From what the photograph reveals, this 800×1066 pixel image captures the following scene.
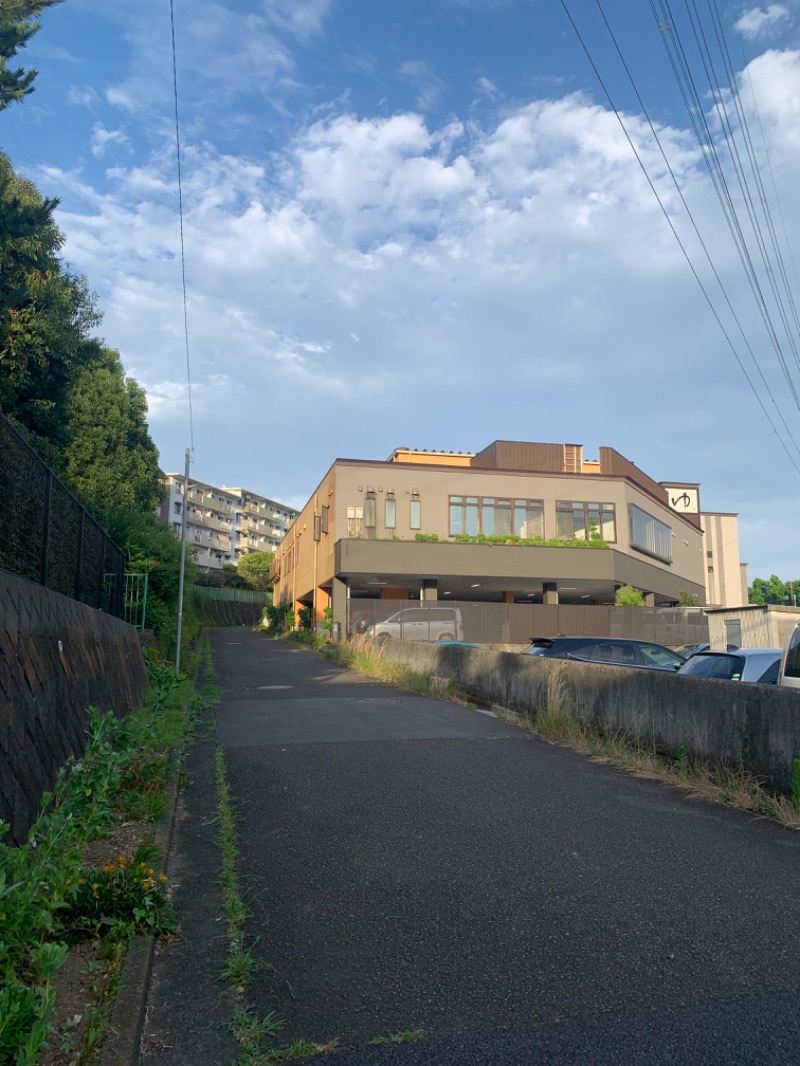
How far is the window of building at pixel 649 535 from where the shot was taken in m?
46.1

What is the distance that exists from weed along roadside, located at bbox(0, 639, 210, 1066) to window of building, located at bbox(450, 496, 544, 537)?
120 ft

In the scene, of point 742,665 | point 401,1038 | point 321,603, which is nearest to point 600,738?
point 742,665

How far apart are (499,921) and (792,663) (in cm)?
431

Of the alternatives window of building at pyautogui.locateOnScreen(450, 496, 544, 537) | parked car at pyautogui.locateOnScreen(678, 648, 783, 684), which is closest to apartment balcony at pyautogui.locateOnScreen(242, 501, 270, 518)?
window of building at pyautogui.locateOnScreen(450, 496, 544, 537)

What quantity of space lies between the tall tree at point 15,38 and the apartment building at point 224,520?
67.2 m

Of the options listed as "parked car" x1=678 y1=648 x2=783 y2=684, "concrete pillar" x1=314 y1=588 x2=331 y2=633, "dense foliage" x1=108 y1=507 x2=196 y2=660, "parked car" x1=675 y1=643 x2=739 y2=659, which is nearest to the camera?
"parked car" x1=678 y1=648 x2=783 y2=684

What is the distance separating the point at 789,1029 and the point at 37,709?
14.4 ft

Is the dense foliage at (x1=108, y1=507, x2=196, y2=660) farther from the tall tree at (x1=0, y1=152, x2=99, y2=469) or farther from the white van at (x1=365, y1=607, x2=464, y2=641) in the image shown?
the white van at (x1=365, y1=607, x2=464, y2=641)

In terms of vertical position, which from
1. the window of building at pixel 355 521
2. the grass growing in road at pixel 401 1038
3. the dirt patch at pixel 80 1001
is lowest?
the grass growing in road at pixel 401 1038

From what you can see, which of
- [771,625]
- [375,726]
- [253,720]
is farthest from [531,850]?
[771,625]

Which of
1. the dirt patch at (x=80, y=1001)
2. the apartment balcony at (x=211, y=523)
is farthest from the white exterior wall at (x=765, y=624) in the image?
the apartment balcony at (x=211, y=523)

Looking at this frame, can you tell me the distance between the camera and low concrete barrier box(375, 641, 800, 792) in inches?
267

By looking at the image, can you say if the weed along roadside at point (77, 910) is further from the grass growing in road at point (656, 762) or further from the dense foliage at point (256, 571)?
the dense foliage at point (256, 571)

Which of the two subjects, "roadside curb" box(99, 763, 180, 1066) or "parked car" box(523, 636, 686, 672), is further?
"parked car" box(523, 636, 686, 672)
